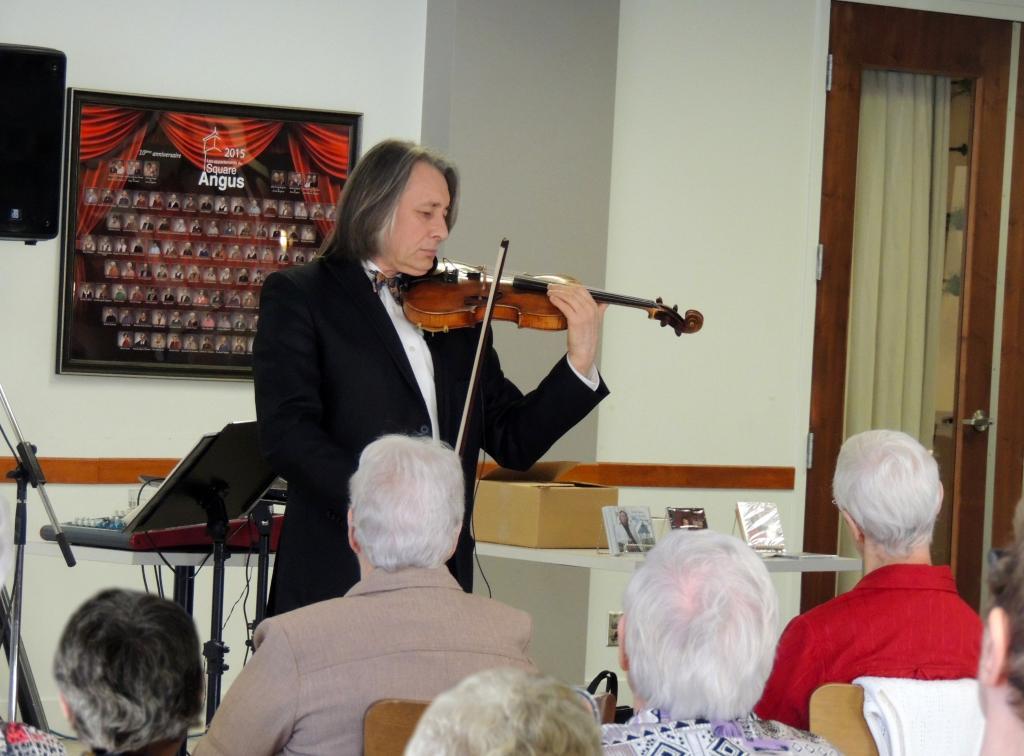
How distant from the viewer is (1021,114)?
5.22m

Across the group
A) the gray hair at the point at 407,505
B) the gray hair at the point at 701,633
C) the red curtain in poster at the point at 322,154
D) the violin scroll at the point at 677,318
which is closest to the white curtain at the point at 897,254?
the red curtain in poster at the point at 322,154

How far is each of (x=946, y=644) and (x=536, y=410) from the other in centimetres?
91

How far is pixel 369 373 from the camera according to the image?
2.58 metres

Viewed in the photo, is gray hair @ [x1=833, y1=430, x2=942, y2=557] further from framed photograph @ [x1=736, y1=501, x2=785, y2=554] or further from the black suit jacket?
framed photograph @ [x1=736, y1=501, x2=785, y2=554]

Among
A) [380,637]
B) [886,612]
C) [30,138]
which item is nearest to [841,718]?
[886,612]

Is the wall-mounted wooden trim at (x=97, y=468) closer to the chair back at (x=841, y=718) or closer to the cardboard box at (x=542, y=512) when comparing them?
the cardboard box at (x=542, y=512)

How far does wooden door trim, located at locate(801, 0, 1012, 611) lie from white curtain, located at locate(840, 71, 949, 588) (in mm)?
66

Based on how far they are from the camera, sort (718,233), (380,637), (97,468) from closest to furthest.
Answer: (380,637) → (97,468) → (718,233)

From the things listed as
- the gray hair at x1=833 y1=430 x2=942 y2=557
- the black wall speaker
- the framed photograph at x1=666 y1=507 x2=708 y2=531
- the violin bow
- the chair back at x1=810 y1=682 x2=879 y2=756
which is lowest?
the chair back at x1=810 y1=682 x2=879 y2=756

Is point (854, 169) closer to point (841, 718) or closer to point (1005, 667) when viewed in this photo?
point (841, 718)

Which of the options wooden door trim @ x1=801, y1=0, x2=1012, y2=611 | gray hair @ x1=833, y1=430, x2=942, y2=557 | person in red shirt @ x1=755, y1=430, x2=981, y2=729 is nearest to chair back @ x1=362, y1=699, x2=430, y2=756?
person in red shirt @ x1=755, y1=430, x2=981, y2=729

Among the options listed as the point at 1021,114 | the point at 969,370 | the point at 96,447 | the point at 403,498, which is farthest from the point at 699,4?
the point at 403,498

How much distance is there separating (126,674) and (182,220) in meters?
3.09

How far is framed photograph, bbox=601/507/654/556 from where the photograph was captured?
3.49 metres
